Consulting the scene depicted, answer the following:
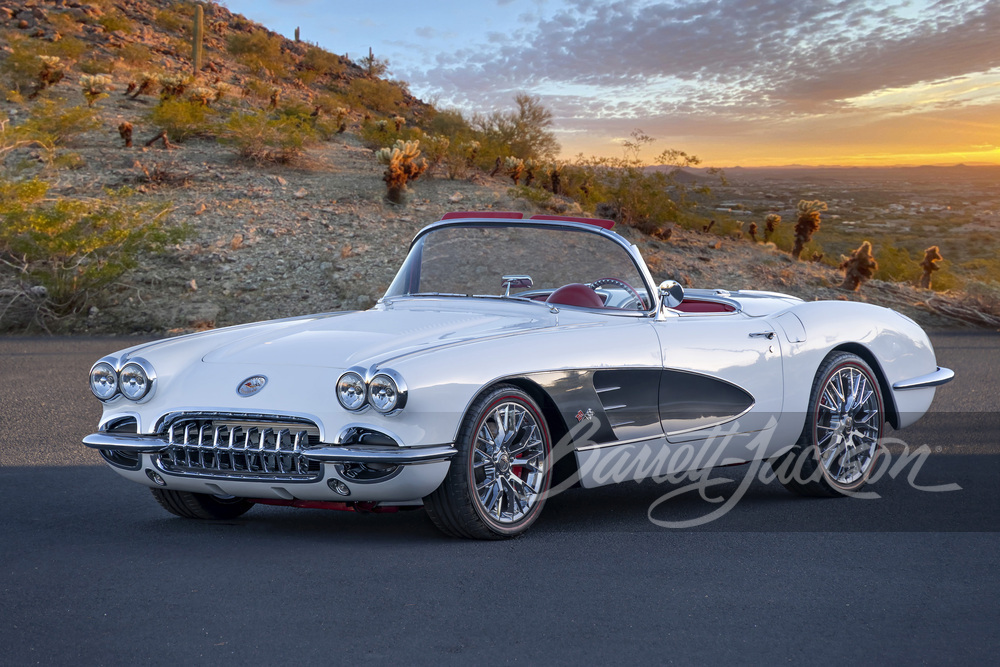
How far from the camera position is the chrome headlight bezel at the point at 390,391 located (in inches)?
175

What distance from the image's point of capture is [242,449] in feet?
15.0

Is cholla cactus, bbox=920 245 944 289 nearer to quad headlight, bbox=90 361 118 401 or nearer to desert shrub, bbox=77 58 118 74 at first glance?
quad headlight, bbox=90 361 118 401

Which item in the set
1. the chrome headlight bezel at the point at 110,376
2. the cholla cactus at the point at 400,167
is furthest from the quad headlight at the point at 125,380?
the cholla cactus at the point at 400,167

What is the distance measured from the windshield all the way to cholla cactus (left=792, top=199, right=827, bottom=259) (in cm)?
1769

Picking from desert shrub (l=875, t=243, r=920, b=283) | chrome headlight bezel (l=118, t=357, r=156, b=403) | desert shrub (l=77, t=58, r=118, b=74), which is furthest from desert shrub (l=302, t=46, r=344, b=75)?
chrome headlight bezel (l=118, t=357, r=156, b=403)

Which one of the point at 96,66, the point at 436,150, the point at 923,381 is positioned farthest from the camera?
the point at 96,66

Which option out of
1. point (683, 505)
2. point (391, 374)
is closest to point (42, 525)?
point (391, 374)

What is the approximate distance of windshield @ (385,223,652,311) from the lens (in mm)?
6000

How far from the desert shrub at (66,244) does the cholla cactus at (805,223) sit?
13080 millimetres

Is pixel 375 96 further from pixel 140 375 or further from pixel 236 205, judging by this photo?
pixel 140 375

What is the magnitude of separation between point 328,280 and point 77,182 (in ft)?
22.6

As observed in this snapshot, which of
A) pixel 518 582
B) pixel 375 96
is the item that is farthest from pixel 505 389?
pixel 375 96

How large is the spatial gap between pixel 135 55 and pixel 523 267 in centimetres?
3332

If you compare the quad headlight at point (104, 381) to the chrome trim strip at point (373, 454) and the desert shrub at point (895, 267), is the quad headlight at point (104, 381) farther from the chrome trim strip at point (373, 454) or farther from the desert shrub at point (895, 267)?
Result: the desert shrub at point (895, 267)
